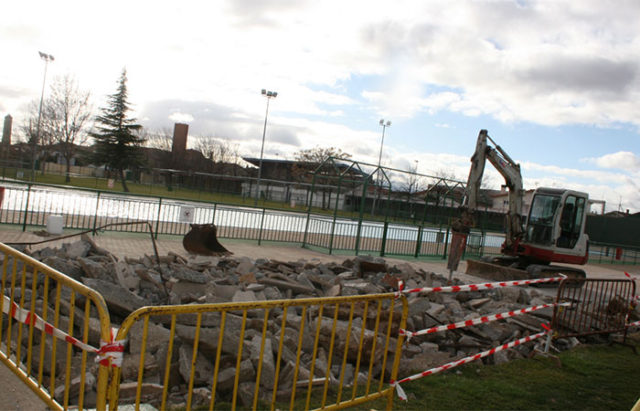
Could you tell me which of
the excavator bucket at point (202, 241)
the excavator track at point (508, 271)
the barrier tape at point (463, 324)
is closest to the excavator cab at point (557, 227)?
the excavator track at point (508, 271)

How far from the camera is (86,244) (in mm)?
9102

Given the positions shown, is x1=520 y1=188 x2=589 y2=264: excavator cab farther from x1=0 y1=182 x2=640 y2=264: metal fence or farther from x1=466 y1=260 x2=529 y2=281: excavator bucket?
x1=0 y1=182 x2=640 y2=264: metal fence

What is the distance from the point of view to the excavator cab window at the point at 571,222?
15.9 metres

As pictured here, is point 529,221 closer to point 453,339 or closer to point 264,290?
point 453,339

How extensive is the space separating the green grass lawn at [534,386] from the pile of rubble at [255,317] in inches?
12.0

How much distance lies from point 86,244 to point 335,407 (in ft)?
22.3

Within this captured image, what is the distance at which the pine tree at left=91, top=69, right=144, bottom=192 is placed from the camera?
54.6 metres

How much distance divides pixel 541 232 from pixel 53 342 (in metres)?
15.6

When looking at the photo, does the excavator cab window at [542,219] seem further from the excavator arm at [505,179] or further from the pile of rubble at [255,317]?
the pile of rubble at [255,317]

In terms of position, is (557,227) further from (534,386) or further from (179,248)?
(179,248)

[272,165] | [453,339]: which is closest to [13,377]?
[453,339]

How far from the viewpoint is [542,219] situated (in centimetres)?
1612

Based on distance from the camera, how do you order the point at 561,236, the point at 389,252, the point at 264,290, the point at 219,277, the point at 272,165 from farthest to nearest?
the point at 272,165, the point at 389,252, the point at 561,236, the point at 219,277, the point at 264,290

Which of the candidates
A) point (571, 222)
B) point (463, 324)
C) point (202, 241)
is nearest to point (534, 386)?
point (463, 324)
